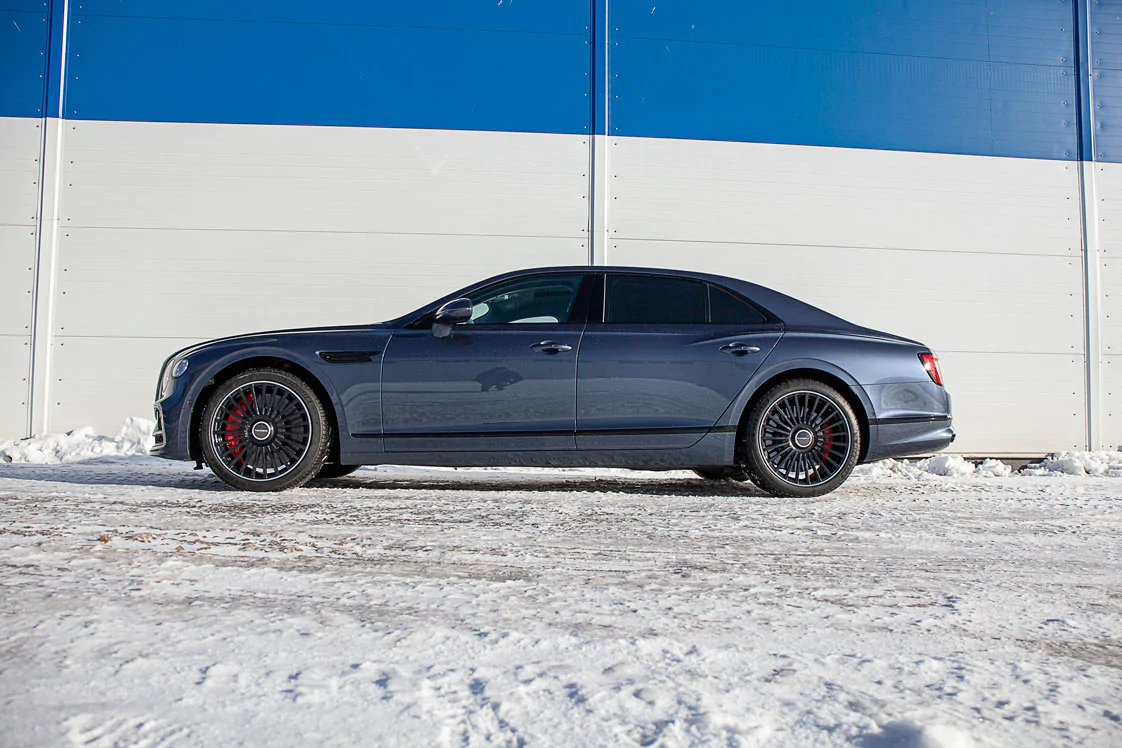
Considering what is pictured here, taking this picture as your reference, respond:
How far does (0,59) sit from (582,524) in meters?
7.16

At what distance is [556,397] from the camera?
4695 millimetres

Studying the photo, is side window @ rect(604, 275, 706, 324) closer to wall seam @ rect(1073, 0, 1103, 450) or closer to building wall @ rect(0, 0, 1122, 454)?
building wall @ rect(0, 0, 1122, 454)

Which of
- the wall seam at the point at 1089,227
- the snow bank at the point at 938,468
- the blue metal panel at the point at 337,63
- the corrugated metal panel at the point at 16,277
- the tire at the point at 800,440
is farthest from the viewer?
the wall seam at the point at 1089,227

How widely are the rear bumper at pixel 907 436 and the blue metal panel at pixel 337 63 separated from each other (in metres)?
4.08

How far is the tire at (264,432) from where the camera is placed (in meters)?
4.66

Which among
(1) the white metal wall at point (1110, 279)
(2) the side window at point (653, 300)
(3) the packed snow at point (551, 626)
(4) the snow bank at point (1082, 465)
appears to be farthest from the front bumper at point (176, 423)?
(1) the white metal wall at point (1110, 279)

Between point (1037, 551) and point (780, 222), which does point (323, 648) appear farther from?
point (780, 222)

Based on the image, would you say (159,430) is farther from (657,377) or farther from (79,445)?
(657,377)

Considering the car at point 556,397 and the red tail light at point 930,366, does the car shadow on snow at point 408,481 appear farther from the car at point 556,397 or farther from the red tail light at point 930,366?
the red tail light at point 930,366

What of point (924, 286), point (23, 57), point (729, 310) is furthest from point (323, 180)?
point (924, 286)

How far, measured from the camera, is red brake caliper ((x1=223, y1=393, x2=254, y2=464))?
4.70 m

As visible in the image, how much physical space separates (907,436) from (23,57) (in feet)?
26.0

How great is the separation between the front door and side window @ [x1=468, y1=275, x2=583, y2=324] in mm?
213

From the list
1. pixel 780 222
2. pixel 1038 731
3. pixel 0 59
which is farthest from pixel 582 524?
pixel 0 59
